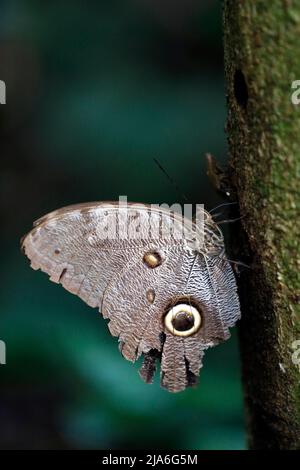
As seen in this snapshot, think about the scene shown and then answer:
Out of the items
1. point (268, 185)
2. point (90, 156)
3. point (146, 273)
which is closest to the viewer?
point (268, 185)

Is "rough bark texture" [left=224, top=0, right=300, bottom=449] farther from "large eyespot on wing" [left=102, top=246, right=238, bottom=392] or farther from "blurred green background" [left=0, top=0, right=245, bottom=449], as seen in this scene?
"blurred green background" [left=0, top=0, right=245, bottom=449]

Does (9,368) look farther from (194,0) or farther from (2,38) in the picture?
(194,0)

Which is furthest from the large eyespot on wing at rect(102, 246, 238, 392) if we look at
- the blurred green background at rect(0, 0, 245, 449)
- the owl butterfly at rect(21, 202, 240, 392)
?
the blurred green background at rect(0, 0, 245, 449)

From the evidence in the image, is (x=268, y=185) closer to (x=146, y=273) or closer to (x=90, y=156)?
(x=146, y=273)

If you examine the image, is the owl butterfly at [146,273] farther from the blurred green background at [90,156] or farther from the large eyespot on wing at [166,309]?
the blurred green background at [90,156]

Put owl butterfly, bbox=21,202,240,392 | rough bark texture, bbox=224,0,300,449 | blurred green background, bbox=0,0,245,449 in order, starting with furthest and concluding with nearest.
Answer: blurred green background, bbox=0,0,245,449, owl butterfly, bbox=21,202,240,392, rough bark texture, bbox=224,0,300,449

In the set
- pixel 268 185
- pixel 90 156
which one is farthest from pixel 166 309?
pixel 90 156
